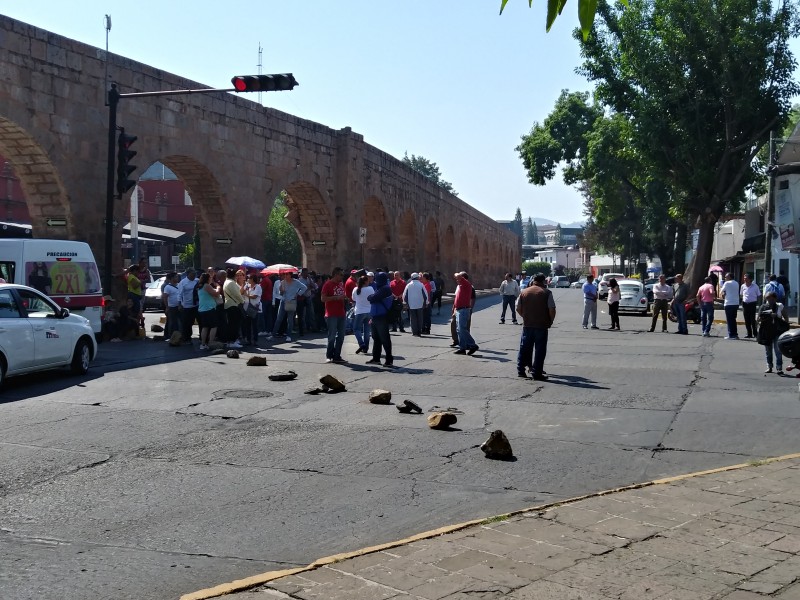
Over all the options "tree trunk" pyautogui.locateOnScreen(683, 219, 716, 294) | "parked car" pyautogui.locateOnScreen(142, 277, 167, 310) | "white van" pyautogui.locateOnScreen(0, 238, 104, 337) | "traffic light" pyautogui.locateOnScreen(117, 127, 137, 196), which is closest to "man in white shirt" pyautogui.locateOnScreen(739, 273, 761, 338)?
"traffic light" pyautogui.locateOnScreen(117, 127, 137, 196)

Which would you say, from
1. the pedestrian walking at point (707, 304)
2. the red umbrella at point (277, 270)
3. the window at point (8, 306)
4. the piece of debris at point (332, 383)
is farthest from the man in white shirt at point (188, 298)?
the pedestrian walking at point (707, 304)

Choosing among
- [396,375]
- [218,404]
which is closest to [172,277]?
[396,375]

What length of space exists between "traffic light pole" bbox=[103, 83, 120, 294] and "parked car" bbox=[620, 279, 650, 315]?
20.8 meters

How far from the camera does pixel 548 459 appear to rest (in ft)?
26.3

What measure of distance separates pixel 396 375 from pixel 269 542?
28.3 ft

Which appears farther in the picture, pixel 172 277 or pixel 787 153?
pixel 787 153

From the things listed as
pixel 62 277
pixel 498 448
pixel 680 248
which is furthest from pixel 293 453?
pixel 680 248

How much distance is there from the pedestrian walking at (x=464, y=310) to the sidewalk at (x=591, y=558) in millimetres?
10742

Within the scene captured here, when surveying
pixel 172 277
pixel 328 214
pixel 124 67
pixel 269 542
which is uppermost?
pixel 124 67

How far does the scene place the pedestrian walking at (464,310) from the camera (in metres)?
17.1

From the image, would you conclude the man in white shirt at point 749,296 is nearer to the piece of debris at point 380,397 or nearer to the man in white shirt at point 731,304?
the man in white shirt at point 731,304

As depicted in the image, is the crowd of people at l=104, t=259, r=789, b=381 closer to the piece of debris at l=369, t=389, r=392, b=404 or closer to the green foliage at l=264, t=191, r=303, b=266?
the piece of debris at l=369, t=389, r=392, b=404

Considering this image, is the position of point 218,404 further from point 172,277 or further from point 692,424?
point 172,277

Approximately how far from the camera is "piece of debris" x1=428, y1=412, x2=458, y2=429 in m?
9.29
